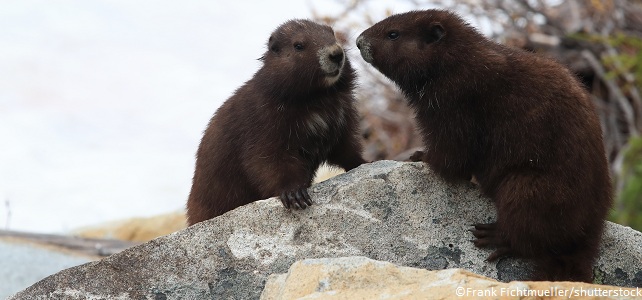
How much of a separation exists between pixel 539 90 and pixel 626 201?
6059 millimetres

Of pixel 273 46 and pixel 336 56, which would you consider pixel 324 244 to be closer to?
pixel 336 56

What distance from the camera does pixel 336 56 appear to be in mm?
6887

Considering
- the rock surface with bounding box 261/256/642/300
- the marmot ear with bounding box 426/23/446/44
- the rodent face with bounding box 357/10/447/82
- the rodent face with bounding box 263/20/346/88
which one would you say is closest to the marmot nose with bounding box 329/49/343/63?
the rodent face with bounding box 263/20/346/88

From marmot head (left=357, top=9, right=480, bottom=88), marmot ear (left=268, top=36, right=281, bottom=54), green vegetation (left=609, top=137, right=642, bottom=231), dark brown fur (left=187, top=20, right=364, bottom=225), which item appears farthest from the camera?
green vegetation (left=609, top=137, right=642, bottom=231)

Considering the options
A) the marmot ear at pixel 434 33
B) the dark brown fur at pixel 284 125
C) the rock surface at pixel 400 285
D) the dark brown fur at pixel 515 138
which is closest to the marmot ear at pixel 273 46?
the dark brown fur at pixel 284 125

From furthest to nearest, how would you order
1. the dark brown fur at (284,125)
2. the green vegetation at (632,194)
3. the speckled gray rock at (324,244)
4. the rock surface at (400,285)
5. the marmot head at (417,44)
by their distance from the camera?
the green vegetation at (632,194), the dark brown fur at (284,125), the marmot head at (417,44), the speckled gray rock at (324,244), the rock surface at (400,285)

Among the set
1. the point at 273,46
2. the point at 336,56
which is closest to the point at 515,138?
the point at 336,56

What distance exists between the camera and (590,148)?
5.95 metres

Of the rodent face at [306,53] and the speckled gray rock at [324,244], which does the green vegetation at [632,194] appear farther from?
the rodent face at [306,53]

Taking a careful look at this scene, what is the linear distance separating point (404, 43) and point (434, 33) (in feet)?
0.73

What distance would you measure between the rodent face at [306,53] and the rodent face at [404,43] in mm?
Result: 323

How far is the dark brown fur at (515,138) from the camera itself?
589cm

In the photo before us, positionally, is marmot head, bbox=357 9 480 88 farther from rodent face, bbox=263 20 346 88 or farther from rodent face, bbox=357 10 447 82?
rodent face, bbox=263 20 346 88

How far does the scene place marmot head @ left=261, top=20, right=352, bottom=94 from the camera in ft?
22.6
